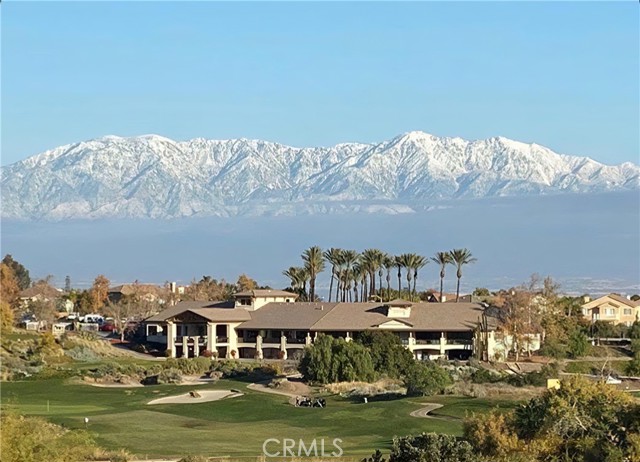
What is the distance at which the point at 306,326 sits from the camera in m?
107

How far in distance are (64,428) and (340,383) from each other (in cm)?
2922

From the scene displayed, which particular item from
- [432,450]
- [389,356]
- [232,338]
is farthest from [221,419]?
[232,338]

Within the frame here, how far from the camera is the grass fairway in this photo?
53069 mm

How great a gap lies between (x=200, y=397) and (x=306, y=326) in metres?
31.6

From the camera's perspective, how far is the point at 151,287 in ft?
564

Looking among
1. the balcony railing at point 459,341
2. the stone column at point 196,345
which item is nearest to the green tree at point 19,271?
the stone column at point 196,345

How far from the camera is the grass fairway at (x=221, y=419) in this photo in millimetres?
53069

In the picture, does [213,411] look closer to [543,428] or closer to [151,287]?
[543,428]

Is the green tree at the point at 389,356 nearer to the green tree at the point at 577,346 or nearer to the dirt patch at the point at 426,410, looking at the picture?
the dirt patch at the point at 426,410

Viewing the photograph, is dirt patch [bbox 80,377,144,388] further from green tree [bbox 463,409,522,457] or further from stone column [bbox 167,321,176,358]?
green tree [bbox 463,409,522,457]

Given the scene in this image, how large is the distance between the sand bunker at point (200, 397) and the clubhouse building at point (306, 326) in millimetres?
23663

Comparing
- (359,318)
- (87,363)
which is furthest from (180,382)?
(359,318)

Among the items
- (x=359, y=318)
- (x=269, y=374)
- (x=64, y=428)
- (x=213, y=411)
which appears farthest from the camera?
(x=359, y=318)

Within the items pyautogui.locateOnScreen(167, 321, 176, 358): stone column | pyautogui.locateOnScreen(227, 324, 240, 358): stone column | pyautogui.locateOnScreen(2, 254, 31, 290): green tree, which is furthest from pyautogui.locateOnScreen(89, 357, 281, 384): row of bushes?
pyautogui.locateOnScreen(2, 254, 31, 290): green tree
